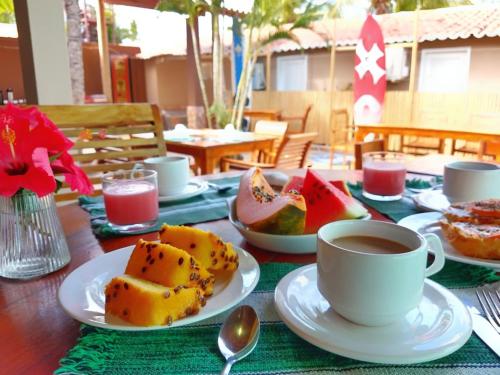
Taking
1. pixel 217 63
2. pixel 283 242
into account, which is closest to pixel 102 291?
pixel 283 242

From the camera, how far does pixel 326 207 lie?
0.87m

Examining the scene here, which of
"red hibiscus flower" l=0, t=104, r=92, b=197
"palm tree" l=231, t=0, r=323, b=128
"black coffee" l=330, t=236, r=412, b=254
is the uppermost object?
"palm tree" l=231, t=0, r=323, b=128

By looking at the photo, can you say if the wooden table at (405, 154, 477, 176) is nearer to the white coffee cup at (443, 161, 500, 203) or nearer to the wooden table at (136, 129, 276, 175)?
the white coffee cup at (443, 161, 500, 203)

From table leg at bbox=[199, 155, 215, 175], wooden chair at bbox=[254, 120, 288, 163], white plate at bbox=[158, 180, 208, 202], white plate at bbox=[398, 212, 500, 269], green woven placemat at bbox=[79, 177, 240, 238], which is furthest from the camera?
wooden chair at bbox=[254, 120, 288, 163]

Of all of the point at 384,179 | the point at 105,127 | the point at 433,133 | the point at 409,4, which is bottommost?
the point at 433,133

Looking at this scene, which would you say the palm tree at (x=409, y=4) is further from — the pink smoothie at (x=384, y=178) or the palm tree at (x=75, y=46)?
the pink smoothie at (x=384, y=178)

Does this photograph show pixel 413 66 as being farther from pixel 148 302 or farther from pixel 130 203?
pixel 148 302

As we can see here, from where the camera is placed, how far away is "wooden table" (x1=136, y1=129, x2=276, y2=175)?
10.4 feet

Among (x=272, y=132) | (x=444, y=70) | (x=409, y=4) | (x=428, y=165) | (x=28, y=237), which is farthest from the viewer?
(x=409, y=4)

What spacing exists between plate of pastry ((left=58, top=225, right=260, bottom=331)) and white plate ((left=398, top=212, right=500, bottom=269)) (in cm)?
40

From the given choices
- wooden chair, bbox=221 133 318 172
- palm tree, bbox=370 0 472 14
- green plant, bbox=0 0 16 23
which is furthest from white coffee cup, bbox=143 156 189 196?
palm tree, bbox=370 0 472 14

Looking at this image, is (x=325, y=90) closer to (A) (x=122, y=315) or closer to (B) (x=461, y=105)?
(B) (x=461, y=105)

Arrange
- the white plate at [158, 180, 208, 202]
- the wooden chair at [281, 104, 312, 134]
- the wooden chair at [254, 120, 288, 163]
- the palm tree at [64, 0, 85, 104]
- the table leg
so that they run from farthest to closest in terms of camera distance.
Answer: the wooden chair at [281, 104, 312, 134]
the palm tree at [64, 0, 85, 104]
the wooden chair at [254, 120, 288, 163]
the table leg
the white plate at [158, 180, 208, 202]

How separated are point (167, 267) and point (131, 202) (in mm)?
433
